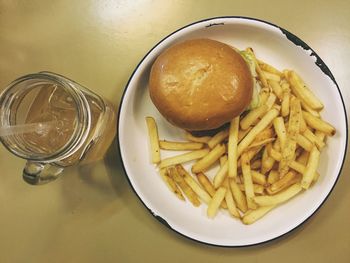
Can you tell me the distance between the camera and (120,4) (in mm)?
1109

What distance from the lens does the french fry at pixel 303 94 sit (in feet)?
3.17

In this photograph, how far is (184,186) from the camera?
3.34 ft

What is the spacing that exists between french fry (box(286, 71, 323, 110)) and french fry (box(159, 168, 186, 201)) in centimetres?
33

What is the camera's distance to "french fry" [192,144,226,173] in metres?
0.97

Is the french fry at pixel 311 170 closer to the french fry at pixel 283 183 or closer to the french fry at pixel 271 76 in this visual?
the french fry at pixel 283 183

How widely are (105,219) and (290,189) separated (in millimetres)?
427

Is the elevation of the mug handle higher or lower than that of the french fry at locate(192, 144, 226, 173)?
lower

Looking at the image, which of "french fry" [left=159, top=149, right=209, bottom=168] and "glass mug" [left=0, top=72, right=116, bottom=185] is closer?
"glass mug" [left=0, top=72, right=116, bottom=185]

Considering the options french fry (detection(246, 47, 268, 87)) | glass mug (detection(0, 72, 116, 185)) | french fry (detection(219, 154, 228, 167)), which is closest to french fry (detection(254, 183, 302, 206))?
french fry (detection(219, 154, 228, 167))

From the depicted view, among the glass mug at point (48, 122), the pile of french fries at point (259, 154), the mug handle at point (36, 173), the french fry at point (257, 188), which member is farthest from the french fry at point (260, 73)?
the mug handle at point (36, 173)

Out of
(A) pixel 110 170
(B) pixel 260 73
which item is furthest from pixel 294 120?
(A) pixel 110 170

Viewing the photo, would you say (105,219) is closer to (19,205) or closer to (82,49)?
(19,205)

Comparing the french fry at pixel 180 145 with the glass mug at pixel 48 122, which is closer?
the glass mug at pixel 48 122

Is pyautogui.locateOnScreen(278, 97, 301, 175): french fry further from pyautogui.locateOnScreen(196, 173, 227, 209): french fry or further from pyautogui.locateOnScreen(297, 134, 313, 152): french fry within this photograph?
pyautogui.locateOnScreen(196, 173, 227, 209): french fry
